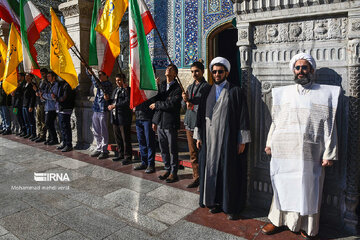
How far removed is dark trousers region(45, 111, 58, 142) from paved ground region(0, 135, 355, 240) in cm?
196

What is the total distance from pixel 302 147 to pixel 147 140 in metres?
2.89

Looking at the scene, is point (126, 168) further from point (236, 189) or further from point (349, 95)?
point (349, 95)

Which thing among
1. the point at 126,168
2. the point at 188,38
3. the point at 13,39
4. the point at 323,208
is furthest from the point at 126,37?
the point at 323,208

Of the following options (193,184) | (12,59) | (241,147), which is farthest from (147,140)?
(12,59)

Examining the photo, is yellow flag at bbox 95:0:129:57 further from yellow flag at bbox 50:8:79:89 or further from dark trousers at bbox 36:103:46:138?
dark trousers at bbox 36:103:46:138

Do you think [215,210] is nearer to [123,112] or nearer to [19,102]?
[123,112]

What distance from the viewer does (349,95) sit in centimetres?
291

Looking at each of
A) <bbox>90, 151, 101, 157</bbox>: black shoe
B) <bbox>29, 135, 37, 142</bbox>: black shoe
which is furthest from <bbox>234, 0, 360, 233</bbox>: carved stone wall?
<bbox>29, 135, 37, 142</bbox>: black shoe

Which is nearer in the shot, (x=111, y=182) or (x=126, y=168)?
(x=111, y=182)

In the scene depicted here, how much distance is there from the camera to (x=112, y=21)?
4.89m

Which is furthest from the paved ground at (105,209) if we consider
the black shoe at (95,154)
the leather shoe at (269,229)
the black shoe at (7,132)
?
the black shoe at (7,132)

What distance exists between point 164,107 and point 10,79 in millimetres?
4866

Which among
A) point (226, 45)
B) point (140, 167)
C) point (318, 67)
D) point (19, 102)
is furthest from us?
point (226, 45)

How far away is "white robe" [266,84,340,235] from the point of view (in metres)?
2.73
